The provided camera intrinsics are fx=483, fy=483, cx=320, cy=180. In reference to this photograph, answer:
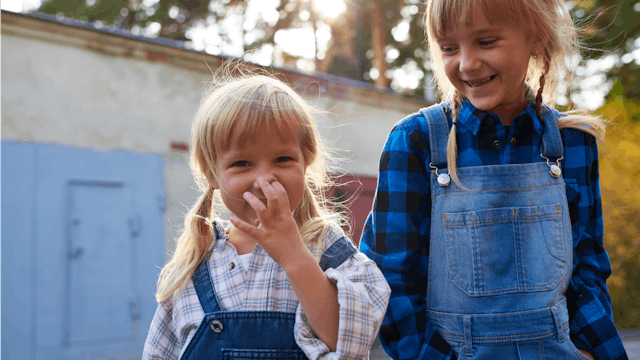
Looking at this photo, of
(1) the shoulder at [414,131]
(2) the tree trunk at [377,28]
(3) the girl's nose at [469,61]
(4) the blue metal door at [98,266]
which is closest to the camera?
(3) the girl's nose at [469,61]

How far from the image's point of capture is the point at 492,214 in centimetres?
132

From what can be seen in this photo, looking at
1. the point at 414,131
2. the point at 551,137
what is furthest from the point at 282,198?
the point at 551,137

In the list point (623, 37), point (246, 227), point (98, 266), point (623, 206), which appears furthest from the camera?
point (623, 37)

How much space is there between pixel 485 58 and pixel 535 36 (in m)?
0.22

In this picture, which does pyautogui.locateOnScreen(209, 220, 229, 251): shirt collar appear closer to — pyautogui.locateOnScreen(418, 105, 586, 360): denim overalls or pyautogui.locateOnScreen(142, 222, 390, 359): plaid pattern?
pyautogui.locateOnScreen(142, 222, 390, 359): plaid pattern

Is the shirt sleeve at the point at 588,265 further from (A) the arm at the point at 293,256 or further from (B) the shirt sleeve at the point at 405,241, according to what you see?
(A) the arm at the point at 293,256

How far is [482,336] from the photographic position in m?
1.27

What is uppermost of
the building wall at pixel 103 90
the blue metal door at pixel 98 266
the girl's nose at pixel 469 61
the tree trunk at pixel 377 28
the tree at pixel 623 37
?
the tree trunk at pixel 377 28

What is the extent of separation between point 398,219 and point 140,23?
53.1 feet

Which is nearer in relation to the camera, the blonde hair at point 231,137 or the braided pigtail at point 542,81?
the blonde hair at point 231,137

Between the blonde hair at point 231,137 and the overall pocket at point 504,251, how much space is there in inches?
15.2

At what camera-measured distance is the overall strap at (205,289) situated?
4.36 feet

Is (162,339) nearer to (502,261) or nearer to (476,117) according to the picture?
(502,261)

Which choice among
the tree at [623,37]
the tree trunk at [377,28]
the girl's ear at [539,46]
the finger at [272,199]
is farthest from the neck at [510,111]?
the tree trunk at [377,28]
